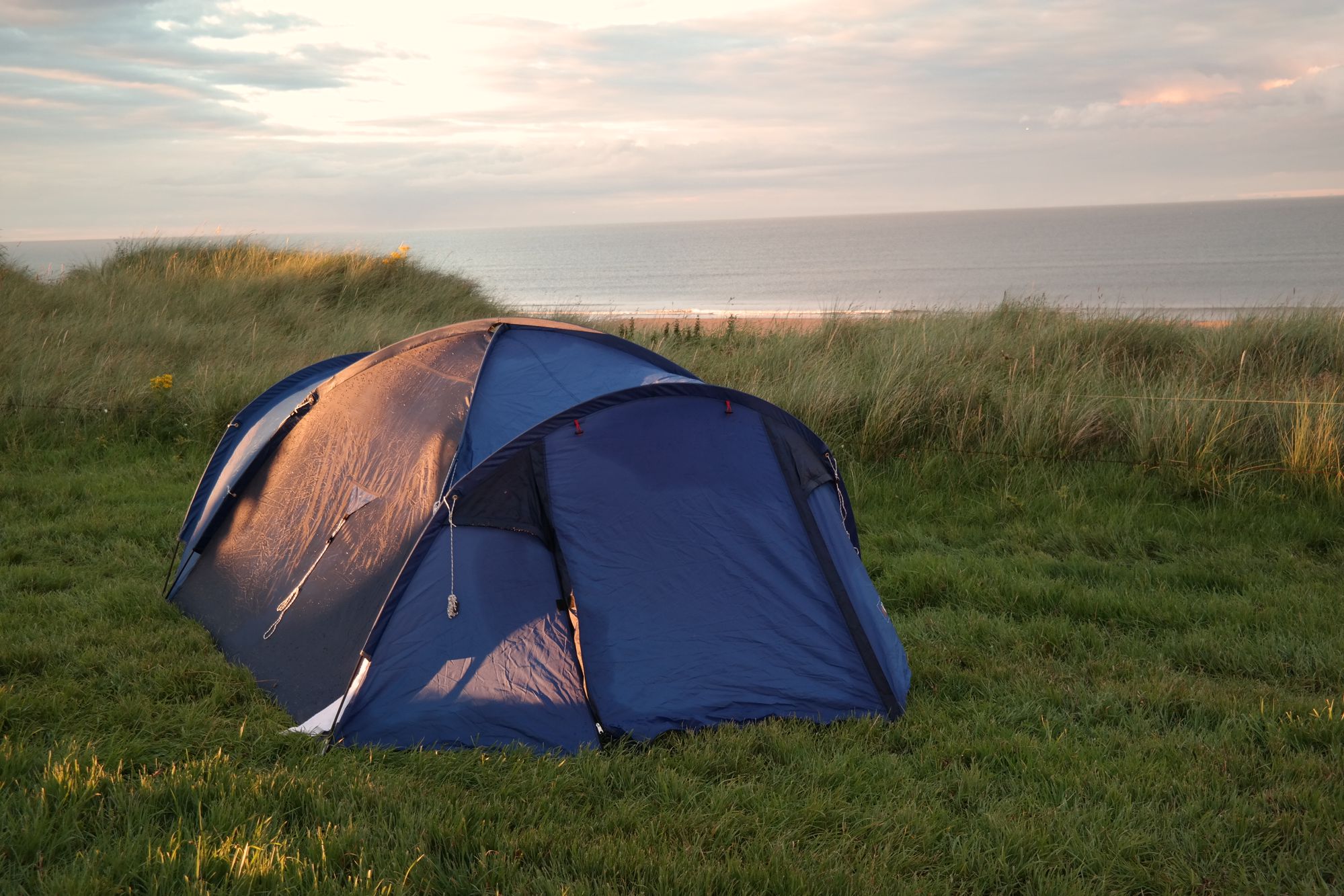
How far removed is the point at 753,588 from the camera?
13.0 feet

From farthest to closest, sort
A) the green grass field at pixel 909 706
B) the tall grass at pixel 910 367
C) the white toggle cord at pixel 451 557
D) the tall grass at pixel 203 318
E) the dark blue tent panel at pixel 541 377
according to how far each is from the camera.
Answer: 1. the tall grass at pixel 203 318
2. the tall grass at pixel 910 367
3. the dark blue tent panel at pixel 541 377
4. the white toggle cord at pixel 451 557
5. the green grass field at pixel 909 706

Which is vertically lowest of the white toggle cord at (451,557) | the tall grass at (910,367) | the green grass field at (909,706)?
the green grass field at (909,706)

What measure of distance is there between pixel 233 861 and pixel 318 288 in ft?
46.2

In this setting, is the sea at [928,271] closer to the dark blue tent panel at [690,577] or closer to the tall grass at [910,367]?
the tall grass at [910,367]

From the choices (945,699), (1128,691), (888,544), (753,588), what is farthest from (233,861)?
(888,544)

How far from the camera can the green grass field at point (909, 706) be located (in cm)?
286

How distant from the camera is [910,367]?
339 inches

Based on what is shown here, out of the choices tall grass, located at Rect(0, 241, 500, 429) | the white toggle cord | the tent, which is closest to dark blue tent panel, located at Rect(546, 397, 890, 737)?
the tent

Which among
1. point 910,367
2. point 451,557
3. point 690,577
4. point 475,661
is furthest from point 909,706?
point 910,367

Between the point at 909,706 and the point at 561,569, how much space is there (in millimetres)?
1550

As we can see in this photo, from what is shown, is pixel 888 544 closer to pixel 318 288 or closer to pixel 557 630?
pixel 557 630

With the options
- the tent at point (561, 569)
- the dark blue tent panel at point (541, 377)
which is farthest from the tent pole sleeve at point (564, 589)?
the dark blue tent panel at point (541, 377)

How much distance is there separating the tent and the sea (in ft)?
32.7

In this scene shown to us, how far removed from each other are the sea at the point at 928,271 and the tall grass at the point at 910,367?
2462 mm
